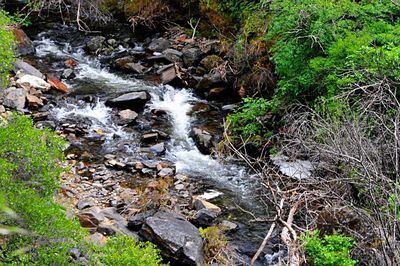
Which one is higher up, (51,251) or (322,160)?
(51,251)

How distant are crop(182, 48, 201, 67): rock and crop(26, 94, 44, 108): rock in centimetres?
401

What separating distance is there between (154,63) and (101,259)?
8.83m

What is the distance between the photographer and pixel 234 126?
30.7 feet

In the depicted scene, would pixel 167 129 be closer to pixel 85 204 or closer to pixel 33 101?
pixel 33 101

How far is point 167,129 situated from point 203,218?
3183 mm

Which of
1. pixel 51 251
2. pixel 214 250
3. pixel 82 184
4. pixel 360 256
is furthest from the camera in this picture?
pixel 82 184

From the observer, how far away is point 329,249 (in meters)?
5.38

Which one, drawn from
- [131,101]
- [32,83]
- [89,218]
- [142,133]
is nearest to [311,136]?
[89,218]

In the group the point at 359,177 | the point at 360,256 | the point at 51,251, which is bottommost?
the point at 360,256

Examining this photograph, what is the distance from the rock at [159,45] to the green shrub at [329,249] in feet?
28.6

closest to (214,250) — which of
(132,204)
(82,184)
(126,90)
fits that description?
(132,204)

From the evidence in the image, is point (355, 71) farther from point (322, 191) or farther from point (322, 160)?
point (322, 191)

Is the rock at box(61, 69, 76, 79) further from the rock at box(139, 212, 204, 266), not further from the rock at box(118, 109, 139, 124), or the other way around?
the rock at box(139, 212, 204, 266)

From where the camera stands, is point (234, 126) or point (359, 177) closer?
point (359, 177)
